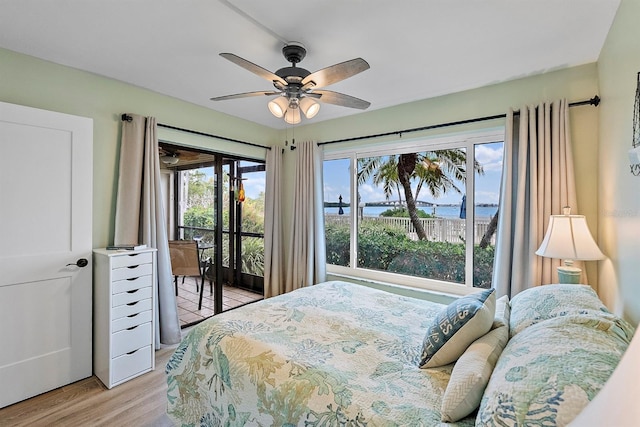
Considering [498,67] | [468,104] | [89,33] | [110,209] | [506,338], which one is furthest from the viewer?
[468,104]

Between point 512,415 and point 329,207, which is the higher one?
point 329,207

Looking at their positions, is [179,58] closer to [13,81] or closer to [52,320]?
[13,81]

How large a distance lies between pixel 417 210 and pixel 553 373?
100 inches

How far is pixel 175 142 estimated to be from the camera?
3.11m

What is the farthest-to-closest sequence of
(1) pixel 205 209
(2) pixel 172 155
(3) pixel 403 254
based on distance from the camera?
(1) pixel 205 209
(2) pixel 172 155
(3) pixel 403 254

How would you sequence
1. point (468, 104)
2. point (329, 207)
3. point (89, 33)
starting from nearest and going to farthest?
point (89, 33)
point (468, 104)
point (329, 207)

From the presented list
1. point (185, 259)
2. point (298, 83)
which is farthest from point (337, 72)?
point (185, 259)

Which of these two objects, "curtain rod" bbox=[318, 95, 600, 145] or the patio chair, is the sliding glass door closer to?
the patio chair

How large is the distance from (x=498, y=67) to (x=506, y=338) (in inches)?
82.3

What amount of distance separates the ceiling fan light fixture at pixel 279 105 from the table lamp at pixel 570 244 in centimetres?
208

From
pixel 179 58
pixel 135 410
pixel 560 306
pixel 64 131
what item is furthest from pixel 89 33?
pixel 560 306

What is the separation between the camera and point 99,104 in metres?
2.57

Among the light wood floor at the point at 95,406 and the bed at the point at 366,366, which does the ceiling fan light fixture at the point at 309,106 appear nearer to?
the bed at the point at 366,366

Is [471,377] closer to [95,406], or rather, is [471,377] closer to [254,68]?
[254,68]
